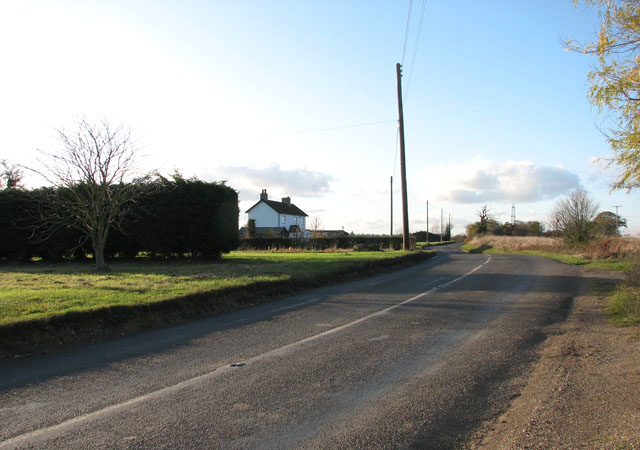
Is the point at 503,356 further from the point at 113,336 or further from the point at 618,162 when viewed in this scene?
the point at 113,336

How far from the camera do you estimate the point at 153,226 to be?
23.7 metres

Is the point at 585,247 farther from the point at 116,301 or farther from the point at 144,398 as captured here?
the point at 144,398

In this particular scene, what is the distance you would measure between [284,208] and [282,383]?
76243 mm

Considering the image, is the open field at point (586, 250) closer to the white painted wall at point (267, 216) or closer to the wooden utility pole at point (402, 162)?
the wooden utility pole at point (402, 162)

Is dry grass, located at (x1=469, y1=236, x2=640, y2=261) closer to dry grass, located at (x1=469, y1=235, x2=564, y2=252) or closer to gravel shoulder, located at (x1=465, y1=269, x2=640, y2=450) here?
dry grass, located at (x1=469, y1=235, x2=564, y2=252)

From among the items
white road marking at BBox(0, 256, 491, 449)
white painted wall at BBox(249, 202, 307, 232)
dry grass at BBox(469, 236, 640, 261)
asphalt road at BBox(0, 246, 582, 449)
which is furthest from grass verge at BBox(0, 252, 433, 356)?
white painted wall at BBox(249, 202, 307, 232)

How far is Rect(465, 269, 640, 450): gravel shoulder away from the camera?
379 cm

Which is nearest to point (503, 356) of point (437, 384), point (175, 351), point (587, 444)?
point (437, 384)

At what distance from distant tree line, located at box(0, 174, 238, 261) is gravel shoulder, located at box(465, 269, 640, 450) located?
62.8 ft

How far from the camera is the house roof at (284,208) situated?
3068 inches

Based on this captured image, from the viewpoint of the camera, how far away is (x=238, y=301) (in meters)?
12.0

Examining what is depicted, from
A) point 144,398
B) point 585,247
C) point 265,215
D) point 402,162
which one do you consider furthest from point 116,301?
point 265,215

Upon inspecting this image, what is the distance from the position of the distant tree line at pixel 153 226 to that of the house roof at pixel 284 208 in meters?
52.7

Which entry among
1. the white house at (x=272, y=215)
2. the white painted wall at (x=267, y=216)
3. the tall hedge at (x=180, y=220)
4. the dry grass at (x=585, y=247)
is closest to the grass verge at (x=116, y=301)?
the tall hedge at (x=180, y=220)
